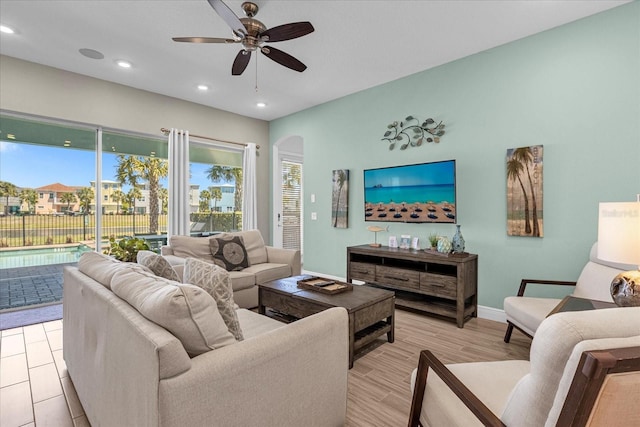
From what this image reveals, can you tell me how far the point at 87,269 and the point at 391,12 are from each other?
2.97m

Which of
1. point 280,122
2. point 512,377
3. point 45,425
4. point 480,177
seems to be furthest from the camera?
point 280,122

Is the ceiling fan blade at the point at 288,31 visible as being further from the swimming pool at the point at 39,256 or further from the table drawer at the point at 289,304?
the swimming pool at the point at 39,256

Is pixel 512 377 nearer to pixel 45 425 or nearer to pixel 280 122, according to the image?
pixel 45 425

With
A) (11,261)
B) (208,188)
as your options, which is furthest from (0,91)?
(208,188)

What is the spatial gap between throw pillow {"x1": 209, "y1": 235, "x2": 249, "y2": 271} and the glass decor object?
128 inches

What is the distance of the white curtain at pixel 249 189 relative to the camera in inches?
218

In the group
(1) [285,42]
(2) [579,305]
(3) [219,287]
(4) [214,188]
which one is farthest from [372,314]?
(4) [214,188]

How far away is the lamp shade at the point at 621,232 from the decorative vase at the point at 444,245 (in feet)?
5.51

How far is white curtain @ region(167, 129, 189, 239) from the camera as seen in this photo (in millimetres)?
4656

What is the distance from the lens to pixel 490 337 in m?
2.84

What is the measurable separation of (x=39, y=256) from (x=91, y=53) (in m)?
2.57

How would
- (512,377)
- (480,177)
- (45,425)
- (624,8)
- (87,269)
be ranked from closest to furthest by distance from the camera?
(512,377), (45,425), (87,269), (624,8), (480,177)

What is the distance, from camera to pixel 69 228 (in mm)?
4055

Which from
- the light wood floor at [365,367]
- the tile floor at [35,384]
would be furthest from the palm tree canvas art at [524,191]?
the tile floor at [35,384]
